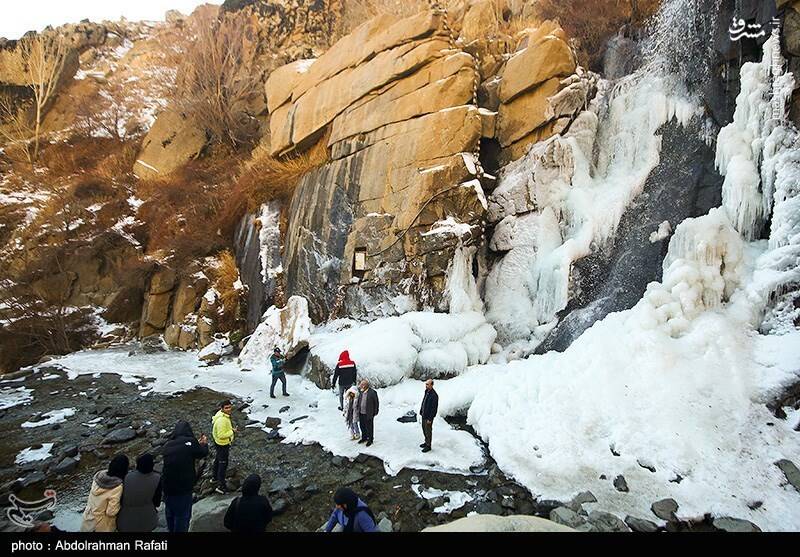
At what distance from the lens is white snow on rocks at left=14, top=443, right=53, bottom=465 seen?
744cm

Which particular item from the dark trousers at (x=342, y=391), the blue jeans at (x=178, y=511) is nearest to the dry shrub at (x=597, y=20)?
the dark trousers at (x=342, y=391)

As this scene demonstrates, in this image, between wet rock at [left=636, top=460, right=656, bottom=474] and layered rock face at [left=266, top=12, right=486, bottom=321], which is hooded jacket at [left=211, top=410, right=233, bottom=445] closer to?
wet rock at [left=636, top=460, right=656, bottom=474]

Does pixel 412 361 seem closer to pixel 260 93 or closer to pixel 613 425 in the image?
pixel 613 425

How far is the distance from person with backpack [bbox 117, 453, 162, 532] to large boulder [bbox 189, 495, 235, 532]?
52.9 inches

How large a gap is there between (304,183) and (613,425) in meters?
14.3

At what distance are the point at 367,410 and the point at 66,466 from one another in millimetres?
5480

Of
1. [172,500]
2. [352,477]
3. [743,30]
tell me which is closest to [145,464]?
[172,500]

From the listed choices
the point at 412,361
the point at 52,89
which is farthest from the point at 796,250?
the point at 52,89

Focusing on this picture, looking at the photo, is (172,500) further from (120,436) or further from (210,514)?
(120,436)

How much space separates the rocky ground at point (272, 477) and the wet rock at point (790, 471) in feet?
3.93

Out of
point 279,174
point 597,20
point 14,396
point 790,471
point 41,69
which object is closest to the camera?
point 790,471

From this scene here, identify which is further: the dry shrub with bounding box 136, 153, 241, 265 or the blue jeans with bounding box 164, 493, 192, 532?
the dry shrub with bounding box 136, 153, 241, 265

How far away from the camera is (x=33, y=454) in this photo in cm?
769

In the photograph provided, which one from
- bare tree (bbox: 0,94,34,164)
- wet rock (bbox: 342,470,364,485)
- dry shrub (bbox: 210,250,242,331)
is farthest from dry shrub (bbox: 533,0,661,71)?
bare tree (bbox: 0,94,34,164)
